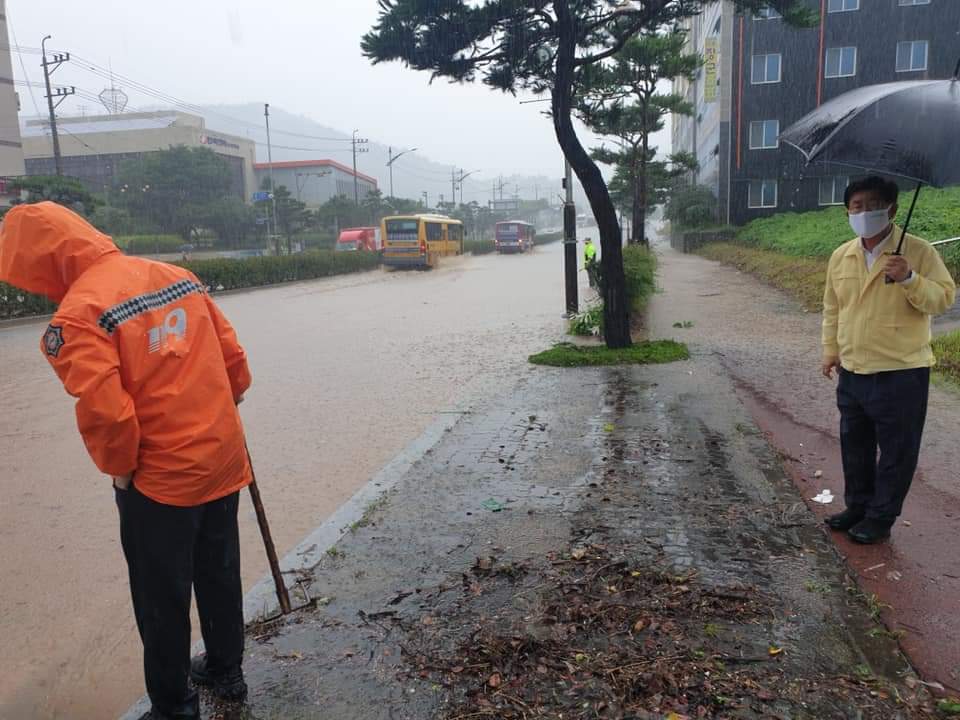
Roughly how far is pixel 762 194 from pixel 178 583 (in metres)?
36.2

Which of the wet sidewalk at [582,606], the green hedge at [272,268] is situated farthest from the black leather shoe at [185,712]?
the green hedge at [272,268]

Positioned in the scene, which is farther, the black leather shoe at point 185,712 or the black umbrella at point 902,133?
the black umbrella at point 902,133

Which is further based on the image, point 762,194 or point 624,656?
point 762,194

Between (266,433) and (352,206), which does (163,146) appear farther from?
(266,433)

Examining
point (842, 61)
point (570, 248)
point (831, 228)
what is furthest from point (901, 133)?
point (842, 61)

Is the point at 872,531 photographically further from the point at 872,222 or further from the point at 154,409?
the point at 154,409

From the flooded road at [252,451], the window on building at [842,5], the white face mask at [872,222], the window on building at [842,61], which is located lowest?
the flooded road at [252,451]

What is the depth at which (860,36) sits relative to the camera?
31797 mm

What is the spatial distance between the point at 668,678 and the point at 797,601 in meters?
0.84

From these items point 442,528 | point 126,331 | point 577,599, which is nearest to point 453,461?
point 442,528

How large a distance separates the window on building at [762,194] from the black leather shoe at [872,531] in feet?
111

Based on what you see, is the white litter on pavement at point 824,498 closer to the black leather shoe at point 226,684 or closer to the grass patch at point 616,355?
the black leather shoe at point 226,684

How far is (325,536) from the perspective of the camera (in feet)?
13.4

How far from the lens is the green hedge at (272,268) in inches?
954
